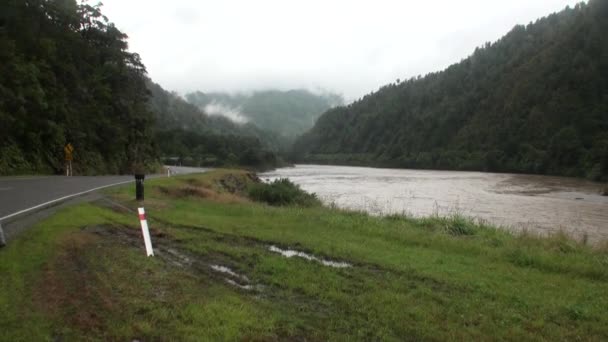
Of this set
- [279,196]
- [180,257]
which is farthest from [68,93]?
[180,257]

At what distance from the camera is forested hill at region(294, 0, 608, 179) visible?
9519cm

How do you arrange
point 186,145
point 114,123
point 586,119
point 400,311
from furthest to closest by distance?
point 186,145, point 586,119, point 114,123, point 400,311

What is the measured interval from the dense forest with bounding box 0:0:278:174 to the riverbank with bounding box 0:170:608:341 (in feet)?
71.5

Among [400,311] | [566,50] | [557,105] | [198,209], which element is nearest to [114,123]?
[198,209]

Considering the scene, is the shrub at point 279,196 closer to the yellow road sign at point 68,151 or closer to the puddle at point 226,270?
the yellow road sign at point 68,151

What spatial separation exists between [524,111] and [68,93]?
11789 centimetres

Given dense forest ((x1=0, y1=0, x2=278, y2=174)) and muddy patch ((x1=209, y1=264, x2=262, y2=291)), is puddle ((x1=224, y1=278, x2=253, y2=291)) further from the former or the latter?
dense forest ((x1=0, y1=0, x2=278, y2=174))

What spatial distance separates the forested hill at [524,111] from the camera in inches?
3748

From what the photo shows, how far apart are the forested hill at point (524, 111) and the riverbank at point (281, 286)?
224 feet

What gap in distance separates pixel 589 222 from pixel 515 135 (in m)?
100

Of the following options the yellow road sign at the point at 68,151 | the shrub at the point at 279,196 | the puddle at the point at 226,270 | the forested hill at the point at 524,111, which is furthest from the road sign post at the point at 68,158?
the forested hill at the point at 524,111

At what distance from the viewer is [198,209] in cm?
1605

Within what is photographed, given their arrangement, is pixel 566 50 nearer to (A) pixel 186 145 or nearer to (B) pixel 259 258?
(A) pixel 186 145

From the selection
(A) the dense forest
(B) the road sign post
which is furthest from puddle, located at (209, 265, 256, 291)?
(B) the road sign post
